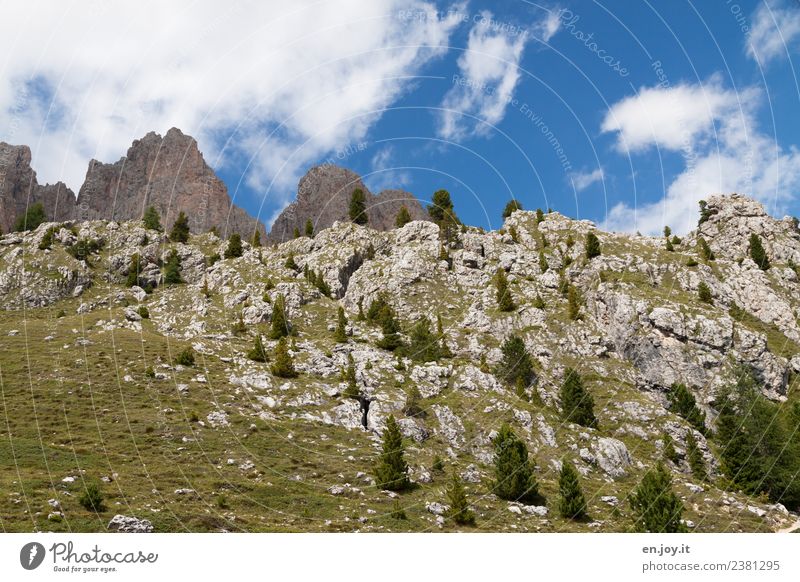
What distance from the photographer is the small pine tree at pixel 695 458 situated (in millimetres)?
68125

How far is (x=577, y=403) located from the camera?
259 feet

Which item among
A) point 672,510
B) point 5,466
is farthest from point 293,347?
point 672,510

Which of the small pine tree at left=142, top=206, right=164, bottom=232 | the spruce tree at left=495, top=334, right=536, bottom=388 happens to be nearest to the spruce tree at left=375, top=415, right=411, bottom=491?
the spruce tree at left=495, top=334, right=536, bottom=388

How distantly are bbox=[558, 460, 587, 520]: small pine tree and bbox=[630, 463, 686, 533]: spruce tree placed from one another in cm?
464

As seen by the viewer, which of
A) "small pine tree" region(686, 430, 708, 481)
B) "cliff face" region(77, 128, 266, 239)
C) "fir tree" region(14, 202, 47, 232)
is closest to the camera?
"small pine tree" region(686, 430, 708, 481)

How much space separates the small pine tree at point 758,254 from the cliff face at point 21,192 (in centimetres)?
20741

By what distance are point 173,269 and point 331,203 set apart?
6532cm

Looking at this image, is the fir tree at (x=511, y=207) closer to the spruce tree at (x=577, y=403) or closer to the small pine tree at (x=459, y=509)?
the spruce tree at (x=577, y=403)

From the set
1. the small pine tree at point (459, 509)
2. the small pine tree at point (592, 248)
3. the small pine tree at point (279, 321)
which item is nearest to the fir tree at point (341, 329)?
the small pine tree at point (279, 321)

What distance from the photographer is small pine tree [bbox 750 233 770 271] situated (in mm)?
121250

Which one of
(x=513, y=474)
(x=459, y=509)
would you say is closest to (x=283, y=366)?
(x=513, y=474)

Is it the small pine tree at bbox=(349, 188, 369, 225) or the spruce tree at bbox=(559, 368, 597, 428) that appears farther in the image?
the small pine tree at bbox=(349, 188, 369, 225)

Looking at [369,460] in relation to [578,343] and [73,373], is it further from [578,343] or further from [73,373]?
[578,343]

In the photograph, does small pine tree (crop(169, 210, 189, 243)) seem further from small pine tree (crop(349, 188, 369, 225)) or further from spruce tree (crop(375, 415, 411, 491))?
spruce tree (crop(375, 415, 411, 491))
